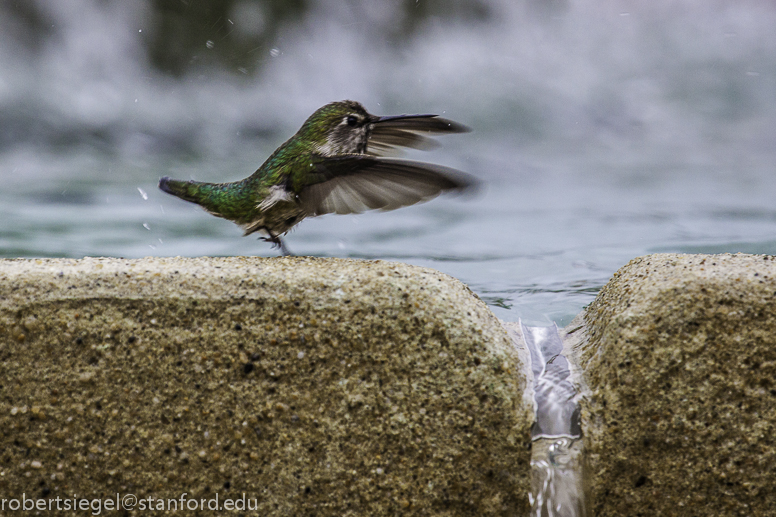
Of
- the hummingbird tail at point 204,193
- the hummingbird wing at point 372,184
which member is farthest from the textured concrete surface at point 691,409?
the hummingbird tail at point 204,193

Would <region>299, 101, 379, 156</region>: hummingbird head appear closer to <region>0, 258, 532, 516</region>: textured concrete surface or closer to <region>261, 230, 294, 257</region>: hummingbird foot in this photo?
<region>261, 230, 294, 257</region>: hummingbird foot

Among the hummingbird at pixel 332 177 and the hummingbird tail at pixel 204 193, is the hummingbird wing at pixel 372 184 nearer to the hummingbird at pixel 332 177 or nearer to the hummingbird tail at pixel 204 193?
the hummingbird at pixel 332 177

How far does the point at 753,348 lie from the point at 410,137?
1.29m

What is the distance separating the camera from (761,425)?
1.54m

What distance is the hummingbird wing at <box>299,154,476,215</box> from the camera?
174 centimetres

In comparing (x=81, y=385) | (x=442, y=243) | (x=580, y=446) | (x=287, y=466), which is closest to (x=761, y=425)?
(x=580, y=446)

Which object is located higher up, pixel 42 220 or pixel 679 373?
pixel 42 220

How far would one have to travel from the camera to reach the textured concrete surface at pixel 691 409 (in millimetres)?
1549

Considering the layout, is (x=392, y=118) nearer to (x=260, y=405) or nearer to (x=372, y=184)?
(x=372, y=184)

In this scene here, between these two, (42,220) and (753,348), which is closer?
(753,348)

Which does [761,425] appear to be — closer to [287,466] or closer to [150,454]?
[287,466]

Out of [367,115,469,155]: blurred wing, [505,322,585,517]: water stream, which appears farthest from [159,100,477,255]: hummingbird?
[505,322,585,517]: water stream

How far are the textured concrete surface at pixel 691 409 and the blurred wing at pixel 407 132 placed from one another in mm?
902

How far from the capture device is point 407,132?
2.25 metres
